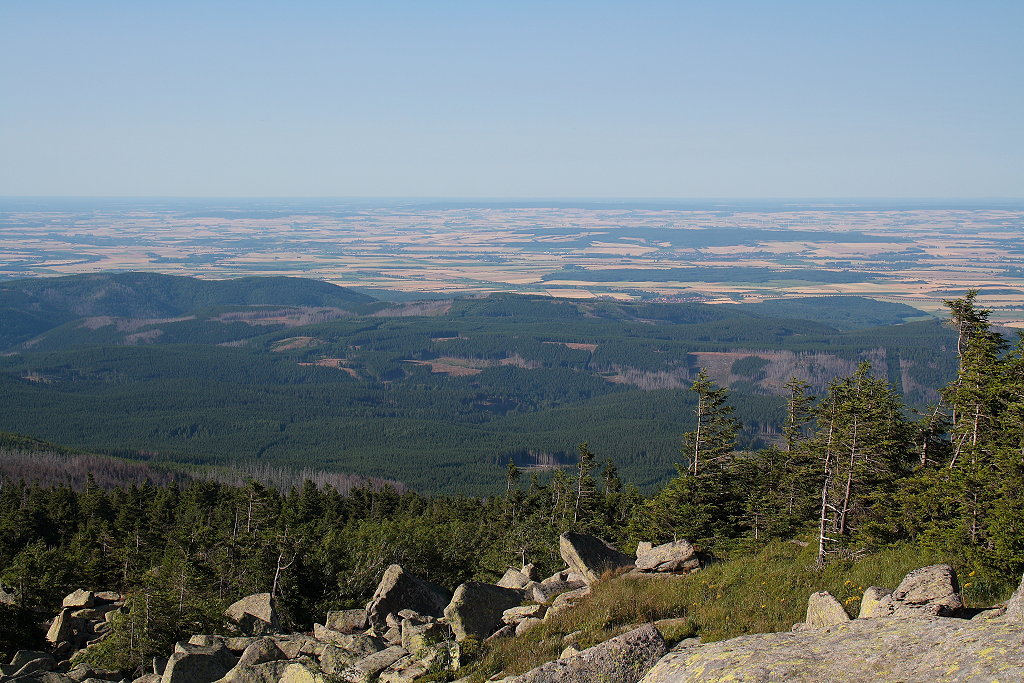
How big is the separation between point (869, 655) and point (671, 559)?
1619 centimetres

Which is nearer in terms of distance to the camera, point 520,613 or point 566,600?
point 520,613

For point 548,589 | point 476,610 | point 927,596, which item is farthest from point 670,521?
point 927,596

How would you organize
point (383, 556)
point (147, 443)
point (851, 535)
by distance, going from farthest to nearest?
point (147, 443) < point (383, 556) < point (851, 535)

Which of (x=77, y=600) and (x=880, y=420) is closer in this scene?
(x=880, y=420)

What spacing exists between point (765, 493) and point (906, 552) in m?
17.9

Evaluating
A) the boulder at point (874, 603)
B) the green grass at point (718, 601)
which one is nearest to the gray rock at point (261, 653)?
the green grass at point (718, 601)

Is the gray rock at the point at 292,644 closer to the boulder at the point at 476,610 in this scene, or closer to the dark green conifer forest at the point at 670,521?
the boulder at the point at 476,610

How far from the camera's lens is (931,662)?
1380 cm

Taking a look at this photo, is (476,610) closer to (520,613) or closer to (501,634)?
(520,613)

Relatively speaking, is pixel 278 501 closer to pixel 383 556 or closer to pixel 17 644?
pixel 383 556

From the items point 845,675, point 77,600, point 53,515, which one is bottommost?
point 53,515

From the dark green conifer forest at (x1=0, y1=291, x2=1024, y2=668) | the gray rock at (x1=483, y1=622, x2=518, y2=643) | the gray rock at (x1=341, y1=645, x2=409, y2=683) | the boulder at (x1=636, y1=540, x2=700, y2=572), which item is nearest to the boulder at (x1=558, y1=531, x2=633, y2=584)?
the boulder at (x1=636, y1=540, x2=700, y2=572)

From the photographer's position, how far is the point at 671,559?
3064 cm

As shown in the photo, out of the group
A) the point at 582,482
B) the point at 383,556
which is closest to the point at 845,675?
the point at 383,556
